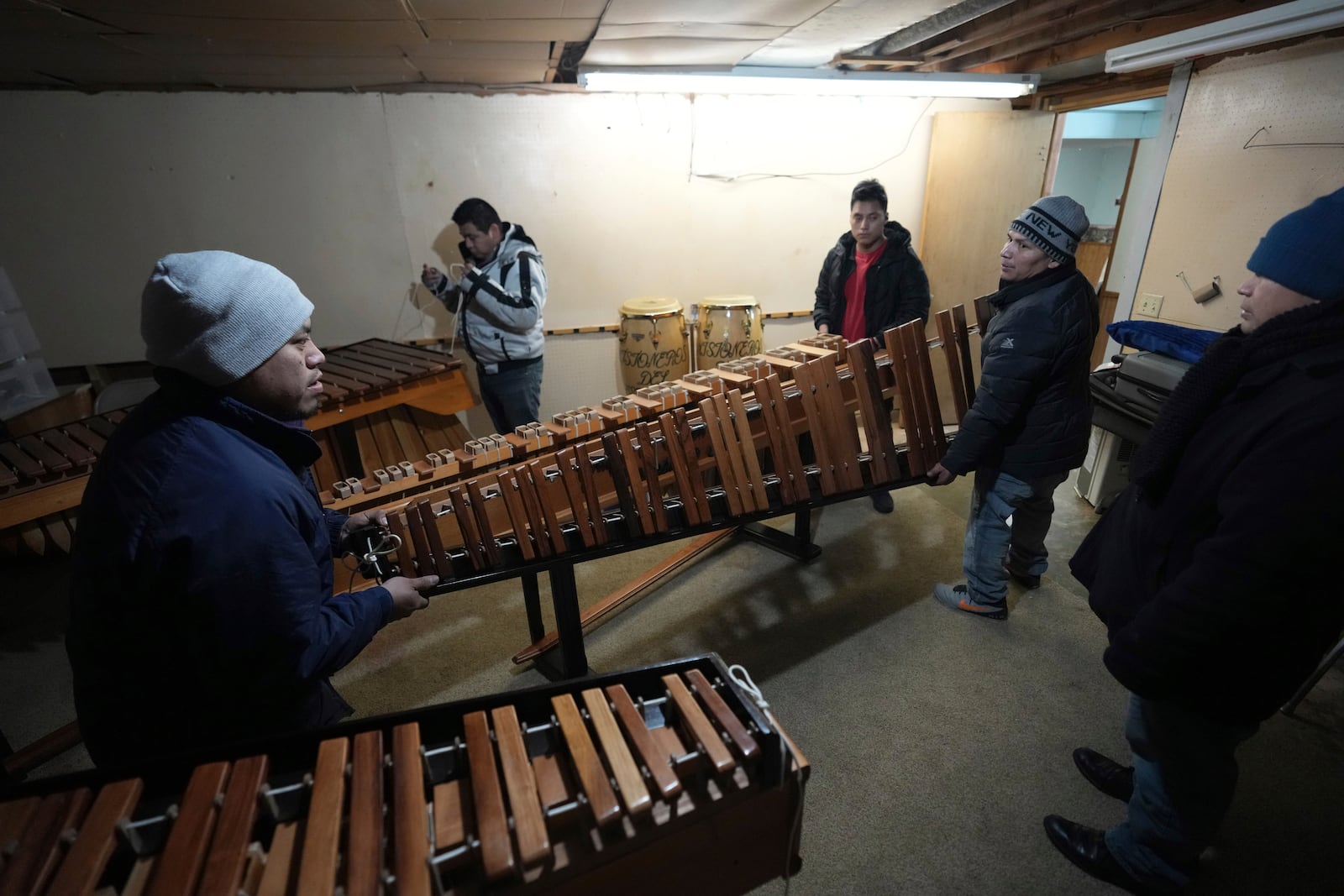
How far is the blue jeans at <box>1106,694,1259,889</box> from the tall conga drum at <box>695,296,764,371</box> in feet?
10.8

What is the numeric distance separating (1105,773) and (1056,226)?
1793 mm

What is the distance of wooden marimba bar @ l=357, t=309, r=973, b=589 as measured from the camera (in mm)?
1877

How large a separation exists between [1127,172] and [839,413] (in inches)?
213

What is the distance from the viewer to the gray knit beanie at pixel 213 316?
1.08m

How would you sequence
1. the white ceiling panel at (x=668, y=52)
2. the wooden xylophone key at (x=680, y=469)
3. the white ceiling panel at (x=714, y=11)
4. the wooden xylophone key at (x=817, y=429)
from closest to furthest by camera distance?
the wooden xylophone key at (x=680, y=469), the wooden xylophone key at (x=817, y=429), the white ceiling panel at (x=714, y=11), the white ceiling panel at (x=668, y=52)

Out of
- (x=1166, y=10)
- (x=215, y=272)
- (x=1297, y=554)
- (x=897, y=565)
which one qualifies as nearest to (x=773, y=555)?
(x=897, y=565)

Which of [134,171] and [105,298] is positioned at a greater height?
[134,171]

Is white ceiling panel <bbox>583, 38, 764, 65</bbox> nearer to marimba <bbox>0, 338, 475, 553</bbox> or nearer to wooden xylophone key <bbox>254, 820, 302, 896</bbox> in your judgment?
marimba <bbox>0, 338, 475, 553</bbox>

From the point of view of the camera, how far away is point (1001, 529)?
251 cm

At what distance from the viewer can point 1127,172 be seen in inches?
214

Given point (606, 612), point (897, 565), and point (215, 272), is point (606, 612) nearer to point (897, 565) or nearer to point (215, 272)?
point (897, 565)

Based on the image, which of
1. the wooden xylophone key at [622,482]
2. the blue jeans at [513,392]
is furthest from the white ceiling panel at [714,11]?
the blue jeans at [513,392]

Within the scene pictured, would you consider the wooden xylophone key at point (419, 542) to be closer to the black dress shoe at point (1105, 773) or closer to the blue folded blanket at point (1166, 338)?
the black dress shoe at point (1105, 773)

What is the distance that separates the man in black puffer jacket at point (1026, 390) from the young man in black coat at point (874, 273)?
769mm
